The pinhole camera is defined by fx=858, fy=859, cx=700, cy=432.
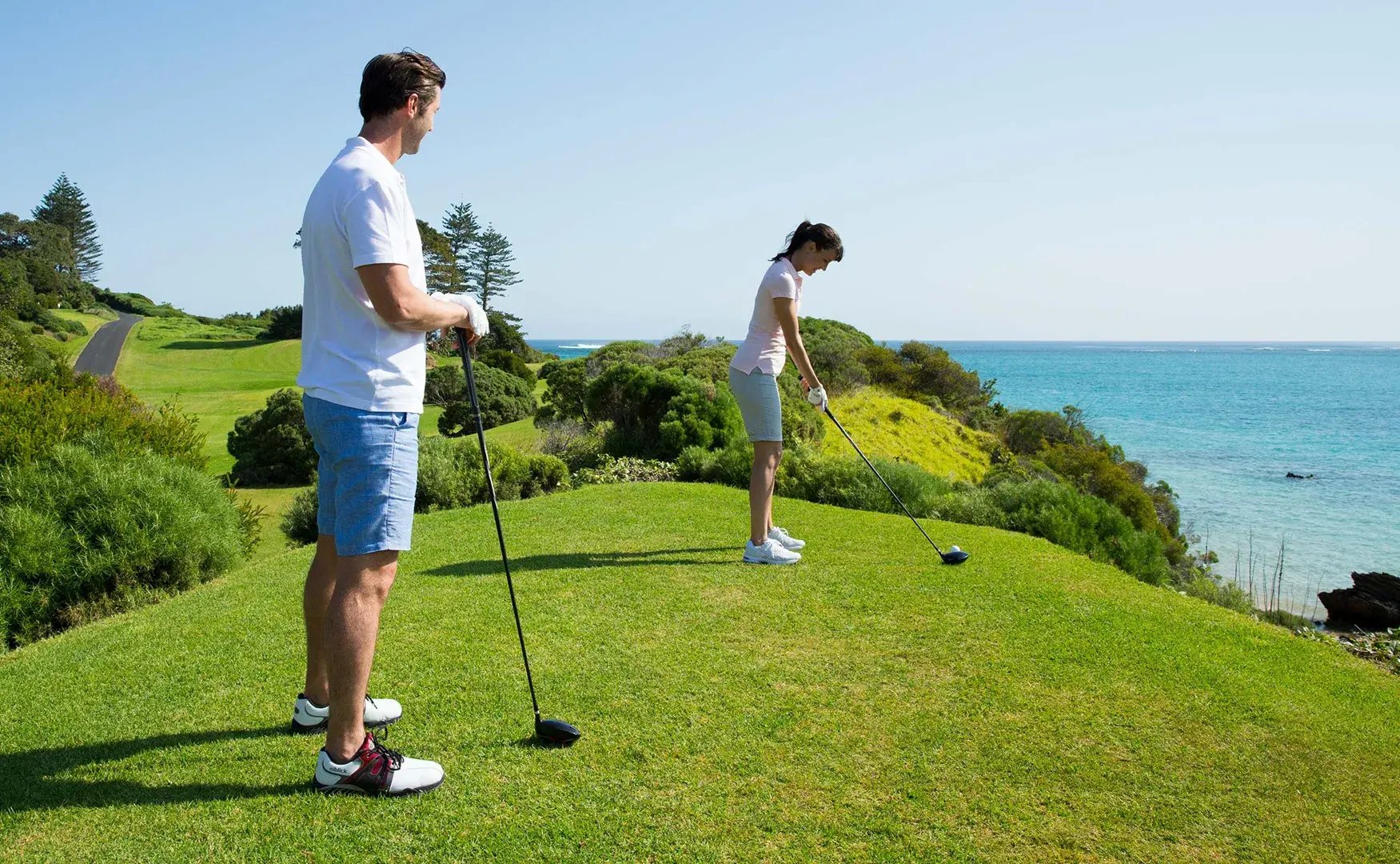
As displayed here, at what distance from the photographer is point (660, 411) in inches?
474

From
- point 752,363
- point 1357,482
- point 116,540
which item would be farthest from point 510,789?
point 1357,482

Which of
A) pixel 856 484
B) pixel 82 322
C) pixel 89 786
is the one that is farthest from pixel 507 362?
pixel 82 322

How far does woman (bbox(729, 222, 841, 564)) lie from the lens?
5438 mm

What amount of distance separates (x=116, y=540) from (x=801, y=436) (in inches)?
367

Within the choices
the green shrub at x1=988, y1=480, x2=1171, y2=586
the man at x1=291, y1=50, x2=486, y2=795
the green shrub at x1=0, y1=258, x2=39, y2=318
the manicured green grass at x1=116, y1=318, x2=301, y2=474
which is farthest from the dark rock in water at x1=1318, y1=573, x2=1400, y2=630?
the green shrub at x1=0, y1=258, x2=39, y2=318

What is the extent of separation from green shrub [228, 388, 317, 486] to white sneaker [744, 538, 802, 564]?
9812 millimetres

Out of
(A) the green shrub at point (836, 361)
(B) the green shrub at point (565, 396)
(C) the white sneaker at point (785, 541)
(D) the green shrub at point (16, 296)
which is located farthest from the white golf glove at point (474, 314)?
(D) the green shrub at point (16, 296)

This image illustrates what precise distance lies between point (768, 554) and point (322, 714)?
3.09m

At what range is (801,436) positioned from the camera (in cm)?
1305

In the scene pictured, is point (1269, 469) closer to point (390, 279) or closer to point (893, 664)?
point (893, 664)

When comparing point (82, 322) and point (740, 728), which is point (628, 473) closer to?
point (740, 728)

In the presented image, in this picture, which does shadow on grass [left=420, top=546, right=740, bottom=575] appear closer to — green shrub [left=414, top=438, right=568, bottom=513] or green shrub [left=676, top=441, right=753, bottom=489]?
green shrub [left=414, top=438, right=568, bottom=513]

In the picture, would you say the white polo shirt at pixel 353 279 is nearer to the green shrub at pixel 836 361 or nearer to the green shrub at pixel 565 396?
the green shrub at pixel 565 396

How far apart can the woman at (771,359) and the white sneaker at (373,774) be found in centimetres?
308
